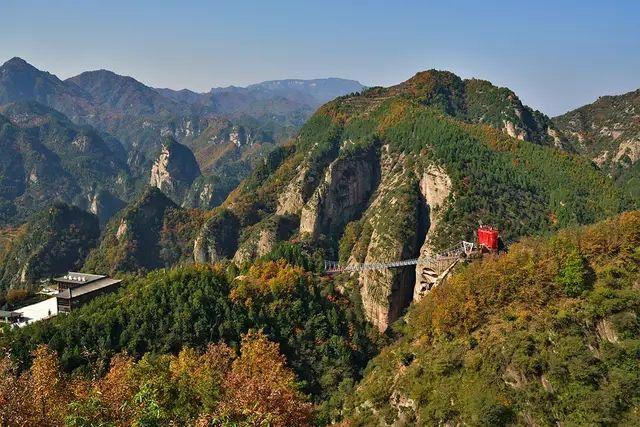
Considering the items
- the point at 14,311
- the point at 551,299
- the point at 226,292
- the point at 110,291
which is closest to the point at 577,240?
the point at 551,299

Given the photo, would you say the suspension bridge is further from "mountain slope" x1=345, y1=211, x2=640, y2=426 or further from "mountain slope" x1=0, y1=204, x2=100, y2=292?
"mountain slope" x1=0, y1=204, x2=100, y2=292

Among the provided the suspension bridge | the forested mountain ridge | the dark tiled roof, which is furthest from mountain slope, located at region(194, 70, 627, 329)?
the dark tiled roof

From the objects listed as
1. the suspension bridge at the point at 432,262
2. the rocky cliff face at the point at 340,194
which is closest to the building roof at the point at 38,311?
the suspension bridge at the point at 432,262

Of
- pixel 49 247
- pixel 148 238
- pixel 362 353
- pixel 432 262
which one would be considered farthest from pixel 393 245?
pixel 49 247

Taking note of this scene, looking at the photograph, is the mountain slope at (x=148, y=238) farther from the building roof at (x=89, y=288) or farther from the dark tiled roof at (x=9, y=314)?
the dark tiled roof at (x=9, y=314)

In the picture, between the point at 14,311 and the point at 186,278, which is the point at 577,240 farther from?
the point at 14,311
